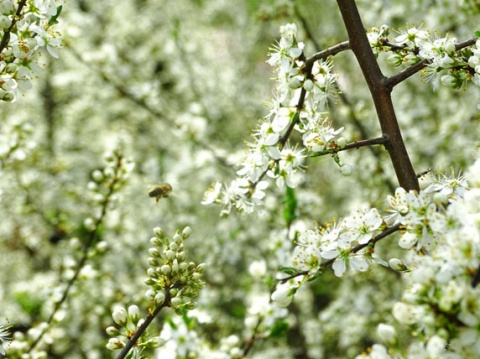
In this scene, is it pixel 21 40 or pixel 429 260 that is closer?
pixel 429 260

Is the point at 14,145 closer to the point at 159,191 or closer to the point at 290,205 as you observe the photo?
the point at 159,191

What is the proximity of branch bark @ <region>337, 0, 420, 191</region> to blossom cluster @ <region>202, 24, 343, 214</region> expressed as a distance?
0.13 metres

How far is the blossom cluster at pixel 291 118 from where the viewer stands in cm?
166

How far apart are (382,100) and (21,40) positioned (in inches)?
43.2

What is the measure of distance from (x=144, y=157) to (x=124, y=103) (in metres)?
0.63

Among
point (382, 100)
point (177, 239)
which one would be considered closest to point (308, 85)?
point (382, 100)

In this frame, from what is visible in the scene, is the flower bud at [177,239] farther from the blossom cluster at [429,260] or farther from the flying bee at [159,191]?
the flying bee at [159,191]

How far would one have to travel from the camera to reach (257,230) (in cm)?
512

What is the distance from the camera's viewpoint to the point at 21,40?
1.68m

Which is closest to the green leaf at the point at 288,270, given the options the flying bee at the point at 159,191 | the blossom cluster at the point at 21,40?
the blossom cluster at the point at 21,40

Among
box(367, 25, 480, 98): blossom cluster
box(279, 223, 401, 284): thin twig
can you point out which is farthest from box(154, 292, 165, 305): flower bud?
box(367, 25, 480, 98): blossom cluster

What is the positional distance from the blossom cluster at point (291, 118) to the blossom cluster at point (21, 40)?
0.70 m

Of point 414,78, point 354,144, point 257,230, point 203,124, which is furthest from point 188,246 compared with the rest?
point 354,144

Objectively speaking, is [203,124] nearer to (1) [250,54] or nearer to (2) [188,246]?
(2) [188,246]
